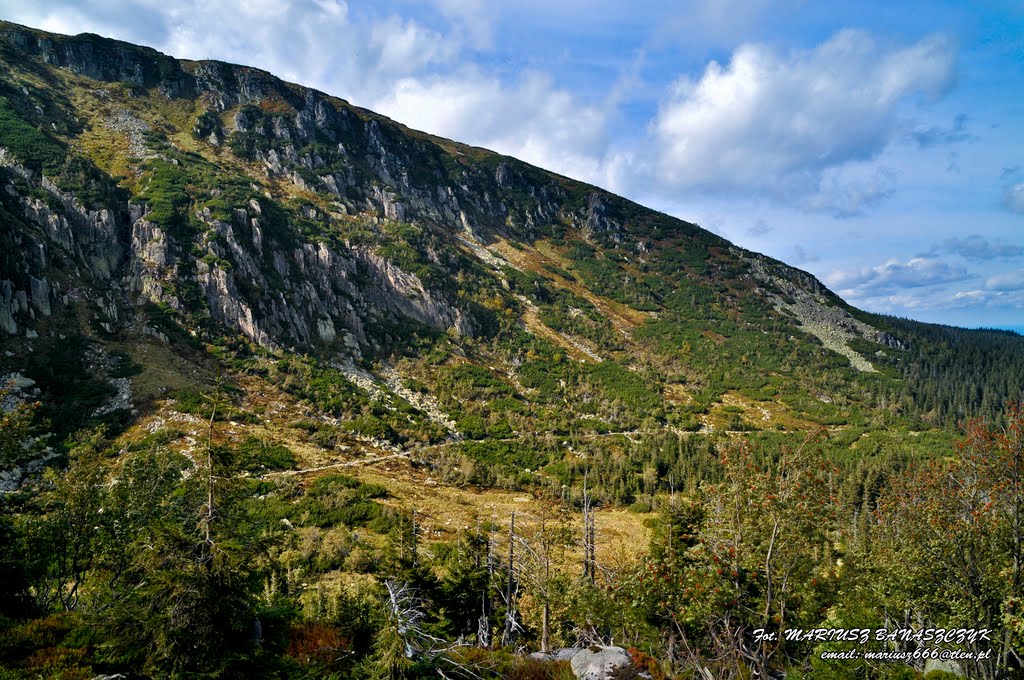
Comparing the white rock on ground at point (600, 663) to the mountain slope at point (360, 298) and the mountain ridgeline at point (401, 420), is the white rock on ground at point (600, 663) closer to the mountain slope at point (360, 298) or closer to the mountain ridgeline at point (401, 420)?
the mountain ridgeline at point (401, 420)

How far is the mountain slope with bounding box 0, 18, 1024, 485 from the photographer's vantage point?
4872 cm

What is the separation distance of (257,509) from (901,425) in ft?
275

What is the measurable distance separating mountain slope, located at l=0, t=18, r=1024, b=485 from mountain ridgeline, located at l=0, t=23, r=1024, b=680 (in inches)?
20.9

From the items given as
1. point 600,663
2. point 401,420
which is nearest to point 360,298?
point 401,420

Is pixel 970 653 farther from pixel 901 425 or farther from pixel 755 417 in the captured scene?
pixel 901 425

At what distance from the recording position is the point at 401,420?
5400 cm

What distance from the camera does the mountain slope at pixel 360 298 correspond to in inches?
1918

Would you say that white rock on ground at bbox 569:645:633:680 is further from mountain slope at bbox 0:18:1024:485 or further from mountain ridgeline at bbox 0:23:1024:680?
mountain slope at bbox 0:18:1024:485

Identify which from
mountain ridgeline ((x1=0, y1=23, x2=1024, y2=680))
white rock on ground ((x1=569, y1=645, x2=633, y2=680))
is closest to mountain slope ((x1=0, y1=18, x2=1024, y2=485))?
mountain ridgeline ((x1=0, y1=23, x2=1024, y2=680))

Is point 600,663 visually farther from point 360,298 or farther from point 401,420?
point 360,298

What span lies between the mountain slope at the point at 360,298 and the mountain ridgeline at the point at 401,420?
0.53 meters

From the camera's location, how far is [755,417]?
234 ft

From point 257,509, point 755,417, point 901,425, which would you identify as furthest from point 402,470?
point 901,425

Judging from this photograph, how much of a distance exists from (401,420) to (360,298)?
28927 millimetres
